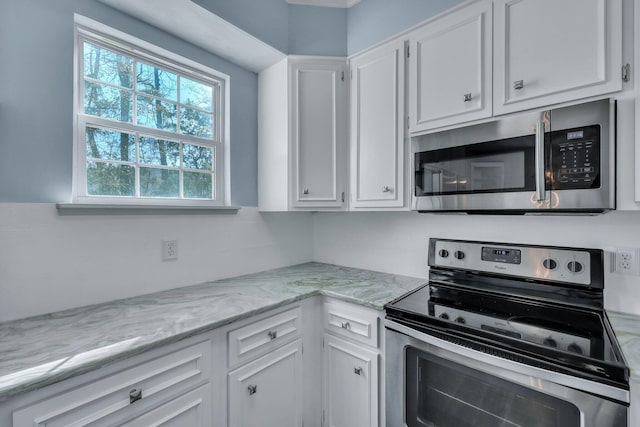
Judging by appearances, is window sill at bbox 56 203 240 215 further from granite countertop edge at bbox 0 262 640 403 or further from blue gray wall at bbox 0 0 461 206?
granite countertop edge at bbox 0 262 640 403

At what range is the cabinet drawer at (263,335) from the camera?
1.30m

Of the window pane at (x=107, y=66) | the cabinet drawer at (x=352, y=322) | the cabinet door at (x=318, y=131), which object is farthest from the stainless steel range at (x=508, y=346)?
the window pane at (x=107, y=66)

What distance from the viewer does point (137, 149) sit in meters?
1.59

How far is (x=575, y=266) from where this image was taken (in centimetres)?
135

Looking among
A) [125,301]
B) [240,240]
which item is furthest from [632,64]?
[125,301]

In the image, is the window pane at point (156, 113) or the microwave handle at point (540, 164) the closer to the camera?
the microwave handle at point (540, 164)

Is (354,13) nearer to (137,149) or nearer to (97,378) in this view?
(137,149)

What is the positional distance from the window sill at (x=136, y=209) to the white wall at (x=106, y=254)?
0.08ft

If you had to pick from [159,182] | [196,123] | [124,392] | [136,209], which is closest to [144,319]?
[124,392]

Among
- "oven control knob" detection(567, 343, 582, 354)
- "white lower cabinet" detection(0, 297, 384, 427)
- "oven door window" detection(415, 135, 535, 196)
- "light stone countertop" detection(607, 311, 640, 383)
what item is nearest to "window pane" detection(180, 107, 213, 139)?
"white lower cabinet" detection(0, 297, 384, 427)

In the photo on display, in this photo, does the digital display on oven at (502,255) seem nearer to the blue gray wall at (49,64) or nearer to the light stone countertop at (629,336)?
the light stone countertop at (629,336)

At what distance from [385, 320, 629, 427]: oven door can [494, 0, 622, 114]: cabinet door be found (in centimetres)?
102

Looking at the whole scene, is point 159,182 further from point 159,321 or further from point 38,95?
point 159,321

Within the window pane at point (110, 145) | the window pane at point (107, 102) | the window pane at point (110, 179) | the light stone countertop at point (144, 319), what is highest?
the window pane at point (107, 102)
